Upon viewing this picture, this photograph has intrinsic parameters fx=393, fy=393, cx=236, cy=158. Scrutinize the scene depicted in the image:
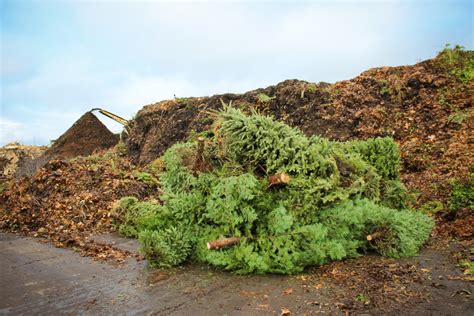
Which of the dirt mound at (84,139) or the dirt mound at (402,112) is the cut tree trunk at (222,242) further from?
the dirt mound at (84,139)

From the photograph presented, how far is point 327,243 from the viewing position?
5.68m

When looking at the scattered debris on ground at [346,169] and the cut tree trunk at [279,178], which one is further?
the cut tree trunk at [279,178]

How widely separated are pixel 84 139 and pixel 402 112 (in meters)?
15.8

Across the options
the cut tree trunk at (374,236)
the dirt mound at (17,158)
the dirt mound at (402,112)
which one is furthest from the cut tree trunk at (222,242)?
the dirt mound at (17,158)

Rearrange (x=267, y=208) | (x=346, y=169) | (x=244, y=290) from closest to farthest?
1. (x=244, y=290)
2. (x=267, y=208)
3. (x=346, y=169)

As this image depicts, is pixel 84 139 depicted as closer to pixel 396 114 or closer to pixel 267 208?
pixel 396 114

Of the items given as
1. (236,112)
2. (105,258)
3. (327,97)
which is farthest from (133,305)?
(327,97)

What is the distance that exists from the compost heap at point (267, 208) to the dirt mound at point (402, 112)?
10.9ft

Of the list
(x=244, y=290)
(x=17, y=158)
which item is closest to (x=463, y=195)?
(x=244, y=290)

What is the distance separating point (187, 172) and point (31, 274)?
2950mm

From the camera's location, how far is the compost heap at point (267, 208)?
18.6 ft

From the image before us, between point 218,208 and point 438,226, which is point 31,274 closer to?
point 218,208

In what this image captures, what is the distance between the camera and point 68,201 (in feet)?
33.6

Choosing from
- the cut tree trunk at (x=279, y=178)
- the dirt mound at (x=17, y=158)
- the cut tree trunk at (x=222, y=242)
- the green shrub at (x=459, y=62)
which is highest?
the green shrub at (x=459, y=62)
